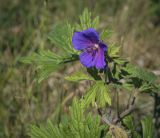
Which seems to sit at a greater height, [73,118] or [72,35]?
[72,35]

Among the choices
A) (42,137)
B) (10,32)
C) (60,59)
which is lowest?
(42,137)

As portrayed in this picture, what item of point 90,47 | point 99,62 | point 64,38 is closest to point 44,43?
point 64,38

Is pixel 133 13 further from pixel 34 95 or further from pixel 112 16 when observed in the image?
pixel 34 95

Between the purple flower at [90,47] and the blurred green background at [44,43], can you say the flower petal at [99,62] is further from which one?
the blurred green background at [44,43]

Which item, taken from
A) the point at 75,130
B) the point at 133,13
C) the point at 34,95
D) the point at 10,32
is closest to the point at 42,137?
the point at 75,130

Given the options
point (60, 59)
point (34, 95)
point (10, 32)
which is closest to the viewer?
point (60, 59)

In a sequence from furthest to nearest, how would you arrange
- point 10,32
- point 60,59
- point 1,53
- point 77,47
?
point 10,32, point 1,53, point 60,59, point 77,47

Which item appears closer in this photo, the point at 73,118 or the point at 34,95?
the point at 73,118

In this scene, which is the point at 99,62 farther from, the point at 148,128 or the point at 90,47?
the point at 148,128
